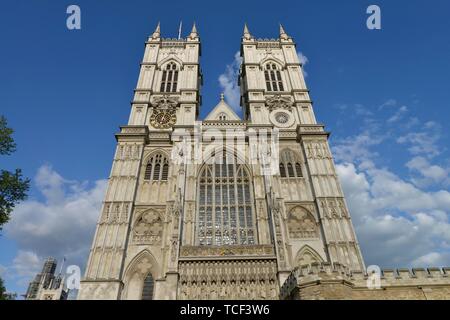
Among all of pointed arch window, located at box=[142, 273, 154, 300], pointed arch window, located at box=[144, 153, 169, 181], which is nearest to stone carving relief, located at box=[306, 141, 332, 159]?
pointed arch window, located at box=[144, 153, 169, 181]

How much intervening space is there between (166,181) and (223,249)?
7.87 m

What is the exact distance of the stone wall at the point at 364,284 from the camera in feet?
37.6

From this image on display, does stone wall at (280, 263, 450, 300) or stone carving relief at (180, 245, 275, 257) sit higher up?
stone carving relief at (180, 245, 275, 257)

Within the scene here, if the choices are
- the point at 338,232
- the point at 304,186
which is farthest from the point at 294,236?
the point at 304,186

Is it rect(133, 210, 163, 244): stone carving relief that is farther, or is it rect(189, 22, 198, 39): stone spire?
rect(189, 22, 198, 39): stone spire

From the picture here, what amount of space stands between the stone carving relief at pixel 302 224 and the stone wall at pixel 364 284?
7777 millimetres

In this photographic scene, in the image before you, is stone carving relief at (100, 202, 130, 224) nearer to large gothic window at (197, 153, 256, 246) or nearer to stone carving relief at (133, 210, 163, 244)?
stone carving relief at (133, 210, 163, 244)

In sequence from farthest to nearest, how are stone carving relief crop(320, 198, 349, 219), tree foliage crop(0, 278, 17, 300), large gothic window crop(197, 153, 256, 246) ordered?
1. stone carving relief crop(320, 198, 349, 219)
2. large gothic window crop(197, 153, 256, 246)
3. tree foliage crop(0, 278, 17, 300)

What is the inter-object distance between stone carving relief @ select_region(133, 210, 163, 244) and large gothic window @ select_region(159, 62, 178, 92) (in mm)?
14524

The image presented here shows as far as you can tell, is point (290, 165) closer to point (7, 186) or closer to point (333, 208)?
point (333, 208)

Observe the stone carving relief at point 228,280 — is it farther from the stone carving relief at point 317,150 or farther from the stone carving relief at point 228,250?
the stone carving relief at point 317,150

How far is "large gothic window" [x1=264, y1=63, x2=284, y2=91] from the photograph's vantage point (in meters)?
30.8

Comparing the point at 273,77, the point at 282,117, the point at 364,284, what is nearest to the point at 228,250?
the point at 364,284
